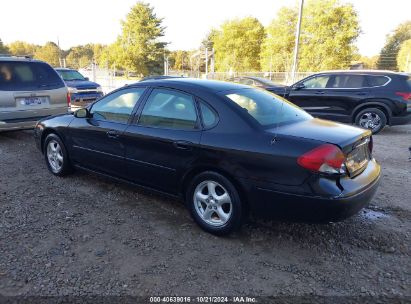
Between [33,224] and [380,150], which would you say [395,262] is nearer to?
[33,224]

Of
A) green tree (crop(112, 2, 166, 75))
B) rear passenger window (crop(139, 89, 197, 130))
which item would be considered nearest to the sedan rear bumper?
A: rear passenger window (crop(139, 89, 197, 130))

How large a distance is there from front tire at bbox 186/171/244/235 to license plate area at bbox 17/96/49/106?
4.83 meters

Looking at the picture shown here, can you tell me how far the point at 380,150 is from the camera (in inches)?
280

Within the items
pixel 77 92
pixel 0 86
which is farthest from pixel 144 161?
pixel 77 92

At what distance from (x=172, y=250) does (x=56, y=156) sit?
2788mm

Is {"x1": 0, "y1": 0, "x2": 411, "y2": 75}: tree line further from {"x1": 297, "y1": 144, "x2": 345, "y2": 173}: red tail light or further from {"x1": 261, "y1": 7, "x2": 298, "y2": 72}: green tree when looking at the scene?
{"x1": 297, "y1": 144, "x2": 345, "y2": 173}: red tail light

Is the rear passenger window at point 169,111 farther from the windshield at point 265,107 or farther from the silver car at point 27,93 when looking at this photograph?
the silver car at point 27,93

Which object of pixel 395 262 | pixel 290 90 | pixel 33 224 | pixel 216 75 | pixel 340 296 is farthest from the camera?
pixel 216 75

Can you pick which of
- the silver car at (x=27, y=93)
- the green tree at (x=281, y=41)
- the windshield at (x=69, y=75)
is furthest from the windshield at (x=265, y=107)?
the green tree at (x=281, y=41)

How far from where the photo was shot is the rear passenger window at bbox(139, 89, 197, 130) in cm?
356

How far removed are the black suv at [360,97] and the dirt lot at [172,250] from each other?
479 centimetres

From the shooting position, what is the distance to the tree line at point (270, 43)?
99.0ft

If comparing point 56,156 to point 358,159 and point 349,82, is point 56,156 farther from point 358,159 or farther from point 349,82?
point 349,82

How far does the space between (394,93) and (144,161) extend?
731cm
